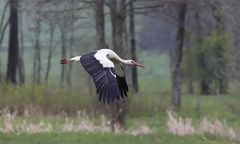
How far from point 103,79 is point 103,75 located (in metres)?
0.06

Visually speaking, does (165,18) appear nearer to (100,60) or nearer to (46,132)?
(46,132)

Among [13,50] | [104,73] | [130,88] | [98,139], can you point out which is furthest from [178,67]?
[104,73]

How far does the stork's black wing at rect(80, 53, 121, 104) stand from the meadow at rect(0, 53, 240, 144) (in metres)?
6.61

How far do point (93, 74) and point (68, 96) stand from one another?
19761mm

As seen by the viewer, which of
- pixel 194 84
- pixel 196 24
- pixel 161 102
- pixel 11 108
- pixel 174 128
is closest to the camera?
pixel 174 128

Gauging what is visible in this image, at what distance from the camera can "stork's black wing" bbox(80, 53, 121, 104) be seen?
9.77 m

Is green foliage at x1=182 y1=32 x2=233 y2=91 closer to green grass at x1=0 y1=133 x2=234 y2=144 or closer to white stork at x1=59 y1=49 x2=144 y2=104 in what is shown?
green grass at x1=0 y1=133 x2=234 y2=144

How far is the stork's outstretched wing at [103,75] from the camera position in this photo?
9789 millimetres

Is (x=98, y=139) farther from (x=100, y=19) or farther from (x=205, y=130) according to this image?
(x=100, y=19)

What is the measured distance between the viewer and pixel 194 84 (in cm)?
5303

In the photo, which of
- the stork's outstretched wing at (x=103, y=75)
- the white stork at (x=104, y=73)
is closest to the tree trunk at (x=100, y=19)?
the white stork at (x=104, y=73)

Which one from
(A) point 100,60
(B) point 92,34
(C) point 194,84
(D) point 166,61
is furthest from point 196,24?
(D) point 166,61

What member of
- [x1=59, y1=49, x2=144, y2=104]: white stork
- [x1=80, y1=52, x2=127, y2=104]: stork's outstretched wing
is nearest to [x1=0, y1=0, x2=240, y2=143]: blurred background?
[x1=59, y1=49, x2=144, y2=104]: white stork

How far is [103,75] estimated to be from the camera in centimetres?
1005
